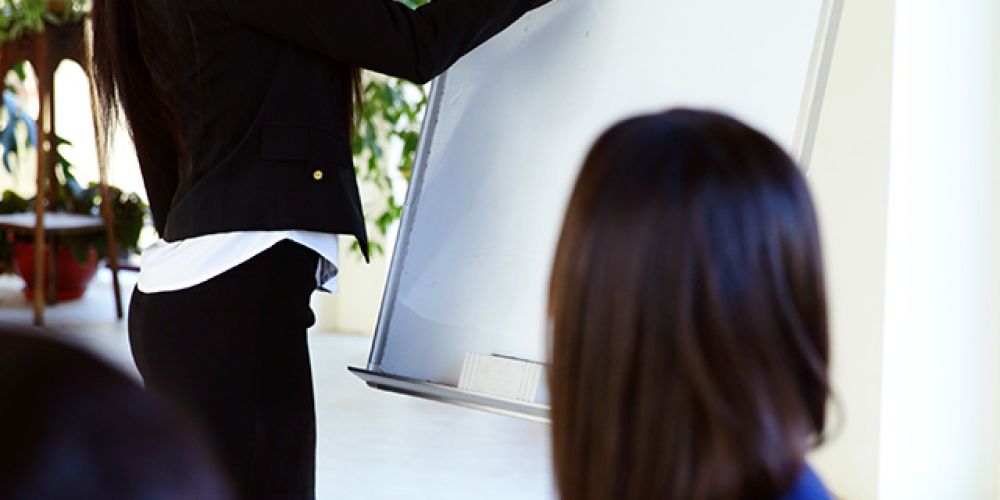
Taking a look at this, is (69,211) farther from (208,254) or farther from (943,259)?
(208,254)

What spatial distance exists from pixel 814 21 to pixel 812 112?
12 centimetres

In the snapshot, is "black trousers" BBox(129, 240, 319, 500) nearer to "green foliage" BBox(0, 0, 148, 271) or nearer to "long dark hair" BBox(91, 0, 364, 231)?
"long dark hair" BBox(91, 0, 364, 231)

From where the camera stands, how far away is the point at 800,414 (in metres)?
0.88

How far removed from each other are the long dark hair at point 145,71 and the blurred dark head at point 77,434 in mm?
1129

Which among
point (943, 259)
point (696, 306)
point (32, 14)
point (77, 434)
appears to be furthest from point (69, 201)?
point (77, 434)

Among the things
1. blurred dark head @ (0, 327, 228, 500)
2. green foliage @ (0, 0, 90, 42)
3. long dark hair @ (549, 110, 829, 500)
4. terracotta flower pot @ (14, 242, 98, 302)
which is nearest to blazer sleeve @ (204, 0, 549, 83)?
long dark hair @ (549, 110, 829, 500)

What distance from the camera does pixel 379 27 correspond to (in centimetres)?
154

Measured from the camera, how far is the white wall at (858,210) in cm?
296

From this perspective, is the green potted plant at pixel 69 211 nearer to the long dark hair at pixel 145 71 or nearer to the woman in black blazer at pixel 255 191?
the long dark hair at pixel 145 71

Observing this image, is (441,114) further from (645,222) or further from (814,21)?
(645,222)

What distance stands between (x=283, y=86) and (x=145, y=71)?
0.19 meters

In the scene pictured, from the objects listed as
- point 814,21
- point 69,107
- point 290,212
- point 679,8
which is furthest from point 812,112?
point 69,107

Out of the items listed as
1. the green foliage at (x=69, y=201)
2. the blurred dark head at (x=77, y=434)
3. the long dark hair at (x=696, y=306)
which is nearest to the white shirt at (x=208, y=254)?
the long dark hair at (x=696, y=306)

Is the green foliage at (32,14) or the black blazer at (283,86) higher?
the green foliage at (32,14)
